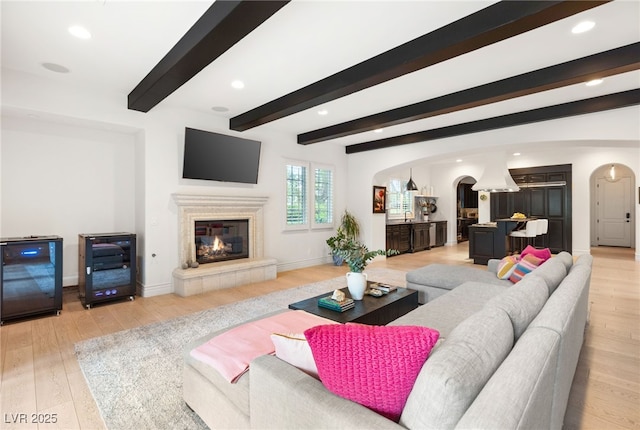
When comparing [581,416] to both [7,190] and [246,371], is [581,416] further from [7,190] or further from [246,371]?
[7,190]

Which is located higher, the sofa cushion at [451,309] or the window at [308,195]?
the window at [308,195]

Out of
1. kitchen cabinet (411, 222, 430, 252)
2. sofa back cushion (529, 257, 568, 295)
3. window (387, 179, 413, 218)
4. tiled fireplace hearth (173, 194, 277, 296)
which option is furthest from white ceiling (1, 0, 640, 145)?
window (387, 179, 413, 218)

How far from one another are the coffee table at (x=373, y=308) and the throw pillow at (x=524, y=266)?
1084mm

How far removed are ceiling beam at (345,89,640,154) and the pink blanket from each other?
Answer: 4567 mm

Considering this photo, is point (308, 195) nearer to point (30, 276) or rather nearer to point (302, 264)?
point (302, 264)

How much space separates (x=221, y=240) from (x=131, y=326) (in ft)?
7.08

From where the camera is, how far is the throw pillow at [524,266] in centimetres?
328

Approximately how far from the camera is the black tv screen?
4.76m

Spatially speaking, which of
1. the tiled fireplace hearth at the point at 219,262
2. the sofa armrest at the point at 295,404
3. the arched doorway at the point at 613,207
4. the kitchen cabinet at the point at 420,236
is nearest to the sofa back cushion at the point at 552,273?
the sofa armrest at the point at 295,404

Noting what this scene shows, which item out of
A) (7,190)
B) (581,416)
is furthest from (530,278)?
(7,190)

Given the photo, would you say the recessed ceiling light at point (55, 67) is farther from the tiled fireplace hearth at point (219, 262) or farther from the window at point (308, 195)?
the window at point (308, 195)

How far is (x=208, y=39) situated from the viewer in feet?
7.90

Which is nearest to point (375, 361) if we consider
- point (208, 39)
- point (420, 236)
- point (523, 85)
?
point (208, 39)

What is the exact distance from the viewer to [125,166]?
4.91 metres
